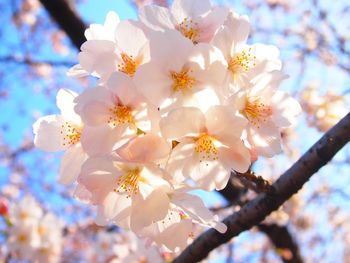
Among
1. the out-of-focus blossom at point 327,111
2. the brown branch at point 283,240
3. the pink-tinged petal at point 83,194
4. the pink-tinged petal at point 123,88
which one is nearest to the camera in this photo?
the pink-tinged petal at point 123,88

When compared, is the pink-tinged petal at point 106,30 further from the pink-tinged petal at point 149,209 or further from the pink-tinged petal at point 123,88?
the pink-tinged petal at point 149,209

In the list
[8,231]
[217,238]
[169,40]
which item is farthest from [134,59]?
[8,231]

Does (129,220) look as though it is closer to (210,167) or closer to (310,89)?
(210,167)

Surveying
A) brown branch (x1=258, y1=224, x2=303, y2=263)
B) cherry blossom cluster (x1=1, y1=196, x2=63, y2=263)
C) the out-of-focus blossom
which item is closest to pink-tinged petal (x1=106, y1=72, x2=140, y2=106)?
the out-of-focus blossom

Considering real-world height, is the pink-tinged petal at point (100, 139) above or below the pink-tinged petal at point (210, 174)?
above

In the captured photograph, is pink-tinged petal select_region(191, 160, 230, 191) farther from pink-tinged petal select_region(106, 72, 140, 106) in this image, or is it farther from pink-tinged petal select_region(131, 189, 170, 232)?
pink-tinged petal select_region(106, 72, 140, 106)

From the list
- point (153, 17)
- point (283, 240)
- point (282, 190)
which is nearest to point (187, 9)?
point (153, 17)

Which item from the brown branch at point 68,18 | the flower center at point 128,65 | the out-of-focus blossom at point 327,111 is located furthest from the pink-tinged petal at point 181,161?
the brown branch at point 68,18
